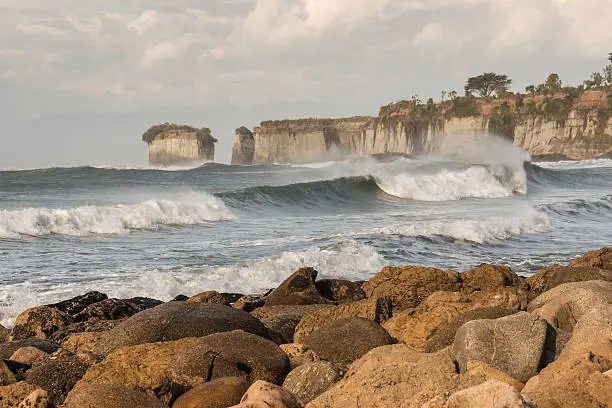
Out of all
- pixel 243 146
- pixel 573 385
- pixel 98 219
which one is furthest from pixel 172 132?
pixel 573 385

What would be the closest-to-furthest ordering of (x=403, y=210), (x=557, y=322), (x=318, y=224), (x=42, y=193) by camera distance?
(x=557, y=322) < (x=318, y=224) < (x=403, y=210) < (x=42, y=193)

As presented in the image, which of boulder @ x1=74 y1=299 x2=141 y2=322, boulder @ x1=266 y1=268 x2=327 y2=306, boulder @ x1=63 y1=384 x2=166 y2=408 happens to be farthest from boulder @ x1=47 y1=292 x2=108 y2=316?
boulder @ x1=63 y1=384 x2=166 y2=408

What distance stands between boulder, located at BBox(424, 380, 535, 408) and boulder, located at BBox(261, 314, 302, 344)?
4192 millimetres

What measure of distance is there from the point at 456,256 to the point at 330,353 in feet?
33.4

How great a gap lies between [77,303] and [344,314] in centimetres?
374

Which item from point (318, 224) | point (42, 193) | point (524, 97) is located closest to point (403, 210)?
point (318, 224)

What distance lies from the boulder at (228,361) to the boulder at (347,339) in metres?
0.75

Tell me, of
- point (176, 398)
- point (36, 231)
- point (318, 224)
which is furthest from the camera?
point (318, 224)

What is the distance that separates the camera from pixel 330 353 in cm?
674

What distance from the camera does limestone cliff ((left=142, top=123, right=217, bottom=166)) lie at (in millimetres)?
140875

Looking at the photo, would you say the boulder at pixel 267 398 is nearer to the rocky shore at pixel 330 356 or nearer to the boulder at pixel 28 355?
the rocky shore at pixel 330 356

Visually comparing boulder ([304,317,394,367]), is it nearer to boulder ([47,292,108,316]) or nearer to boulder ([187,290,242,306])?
boulder ([187,290,242,306])

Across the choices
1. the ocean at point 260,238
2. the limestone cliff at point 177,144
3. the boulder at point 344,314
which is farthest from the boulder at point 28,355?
the limestone cliff at point 177,144

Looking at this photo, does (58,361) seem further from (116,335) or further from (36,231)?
(36,231)
